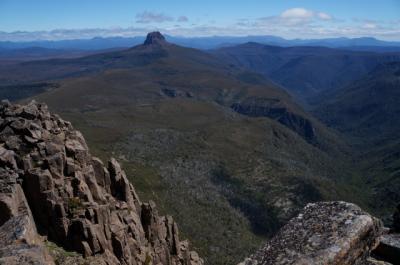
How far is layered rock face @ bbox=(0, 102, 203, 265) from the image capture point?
4109cm

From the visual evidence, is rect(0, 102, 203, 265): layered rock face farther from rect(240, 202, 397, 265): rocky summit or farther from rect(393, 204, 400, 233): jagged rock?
rect(393, 204, 400, 233): jagged rock

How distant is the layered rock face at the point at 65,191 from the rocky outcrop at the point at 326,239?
2270cm

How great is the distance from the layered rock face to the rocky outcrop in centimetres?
2270

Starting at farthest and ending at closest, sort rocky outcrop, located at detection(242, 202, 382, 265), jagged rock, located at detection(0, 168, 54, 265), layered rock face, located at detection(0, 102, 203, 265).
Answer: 1. layered rock face, located at detection(0, 102, 203, 265)
2. jagged rock, located at detection(0, 168, 54, 265)
3. rocky outcrop, located at detection(242, 202, 382, 265)

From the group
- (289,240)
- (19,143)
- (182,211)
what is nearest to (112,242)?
(19,143)

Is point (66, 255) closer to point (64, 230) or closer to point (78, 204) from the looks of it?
point (64, 230)

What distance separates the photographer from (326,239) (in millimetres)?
17203

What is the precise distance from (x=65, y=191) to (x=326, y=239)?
33211 mm

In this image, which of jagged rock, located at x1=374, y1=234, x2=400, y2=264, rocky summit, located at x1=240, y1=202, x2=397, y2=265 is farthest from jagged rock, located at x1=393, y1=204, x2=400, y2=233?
rocky summit, located at x1=240, y1=202, x2=397, y2=265

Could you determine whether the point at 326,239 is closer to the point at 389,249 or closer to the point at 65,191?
the point at 389,249

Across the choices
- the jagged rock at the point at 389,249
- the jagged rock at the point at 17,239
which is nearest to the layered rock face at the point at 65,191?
the jagged rock at the point at 17,239

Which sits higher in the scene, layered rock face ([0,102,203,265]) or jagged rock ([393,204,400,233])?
jagged rock ([393,204,400,233])

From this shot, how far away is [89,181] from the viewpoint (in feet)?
161

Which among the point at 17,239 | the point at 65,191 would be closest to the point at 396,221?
the point at 17,239
